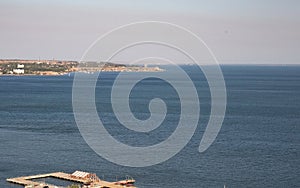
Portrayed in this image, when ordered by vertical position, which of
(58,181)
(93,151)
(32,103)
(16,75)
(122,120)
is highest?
(16,75)

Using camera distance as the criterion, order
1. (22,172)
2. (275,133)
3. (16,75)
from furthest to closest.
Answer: (16,75)
(275,133)
(22,172)

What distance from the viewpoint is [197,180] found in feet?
74.1

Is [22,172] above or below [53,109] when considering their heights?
below

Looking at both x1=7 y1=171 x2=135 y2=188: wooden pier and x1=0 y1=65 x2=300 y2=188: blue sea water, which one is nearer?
x1=7 y1=171 x2=135 y2=188: wooden pier

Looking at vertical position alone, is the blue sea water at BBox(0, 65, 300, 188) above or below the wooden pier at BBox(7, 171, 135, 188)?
above

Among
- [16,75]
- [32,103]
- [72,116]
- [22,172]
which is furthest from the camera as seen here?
[16,75]

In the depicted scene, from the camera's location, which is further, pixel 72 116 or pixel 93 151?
pixel 72 116

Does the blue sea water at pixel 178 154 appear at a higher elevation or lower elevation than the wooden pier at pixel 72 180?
higher

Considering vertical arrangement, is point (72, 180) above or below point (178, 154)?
below

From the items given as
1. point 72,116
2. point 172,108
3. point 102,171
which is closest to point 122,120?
point 72,116

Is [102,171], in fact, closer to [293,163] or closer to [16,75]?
[293,163]

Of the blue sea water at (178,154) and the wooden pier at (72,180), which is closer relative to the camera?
the wooden pier at (72,180)

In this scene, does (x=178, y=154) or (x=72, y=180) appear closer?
(x=72, y=180)

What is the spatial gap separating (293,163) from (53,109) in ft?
90.0
